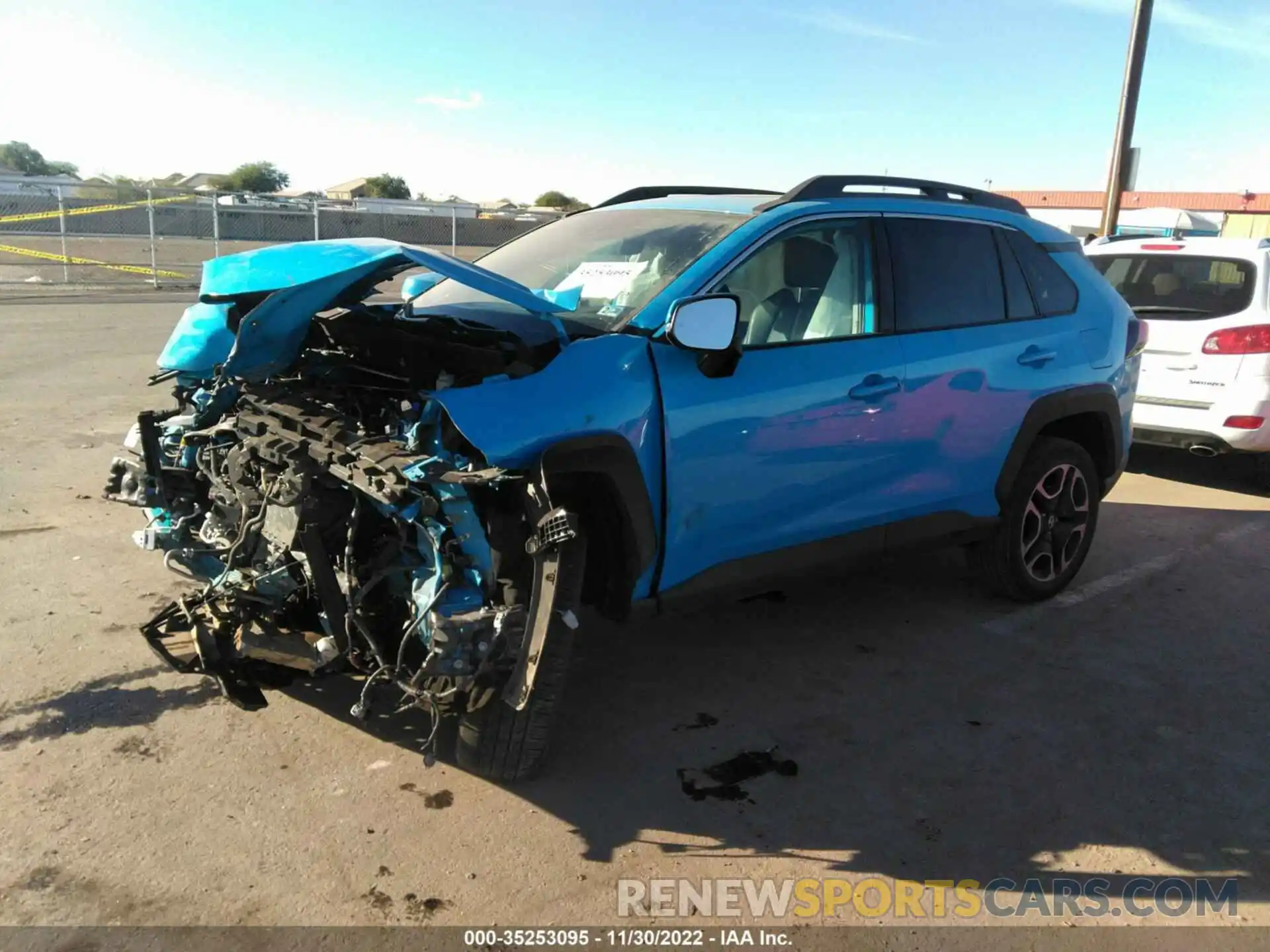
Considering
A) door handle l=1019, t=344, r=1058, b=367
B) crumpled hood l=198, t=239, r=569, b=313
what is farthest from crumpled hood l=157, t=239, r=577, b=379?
door handle l=1019, t=344, r=1058, b=367

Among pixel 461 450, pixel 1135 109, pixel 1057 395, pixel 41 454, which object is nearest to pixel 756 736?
pixel 461 450

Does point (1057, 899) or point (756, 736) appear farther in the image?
point (756, 736)

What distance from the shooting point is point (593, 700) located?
3.81 m

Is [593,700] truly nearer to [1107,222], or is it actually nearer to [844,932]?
[844,932]

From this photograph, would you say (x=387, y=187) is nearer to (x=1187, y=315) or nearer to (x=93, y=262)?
(x=93, y=262)

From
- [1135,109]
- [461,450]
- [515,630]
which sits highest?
[1135,109]

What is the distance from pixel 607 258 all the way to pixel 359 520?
164cm

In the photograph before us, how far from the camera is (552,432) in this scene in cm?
298

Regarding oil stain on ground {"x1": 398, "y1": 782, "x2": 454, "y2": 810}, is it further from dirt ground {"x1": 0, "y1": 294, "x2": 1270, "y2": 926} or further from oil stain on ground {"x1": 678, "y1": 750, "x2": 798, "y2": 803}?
oil stain on ground {"x1": 678, "y1": 750, "x2": 798, "y2": 803}

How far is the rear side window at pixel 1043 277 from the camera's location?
4766mm

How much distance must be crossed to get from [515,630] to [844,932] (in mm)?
1265

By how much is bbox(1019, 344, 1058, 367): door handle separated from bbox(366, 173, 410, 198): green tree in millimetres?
61527

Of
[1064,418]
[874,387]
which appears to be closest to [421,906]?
[874,387]

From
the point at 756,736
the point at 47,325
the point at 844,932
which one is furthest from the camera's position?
the point at 47,325
